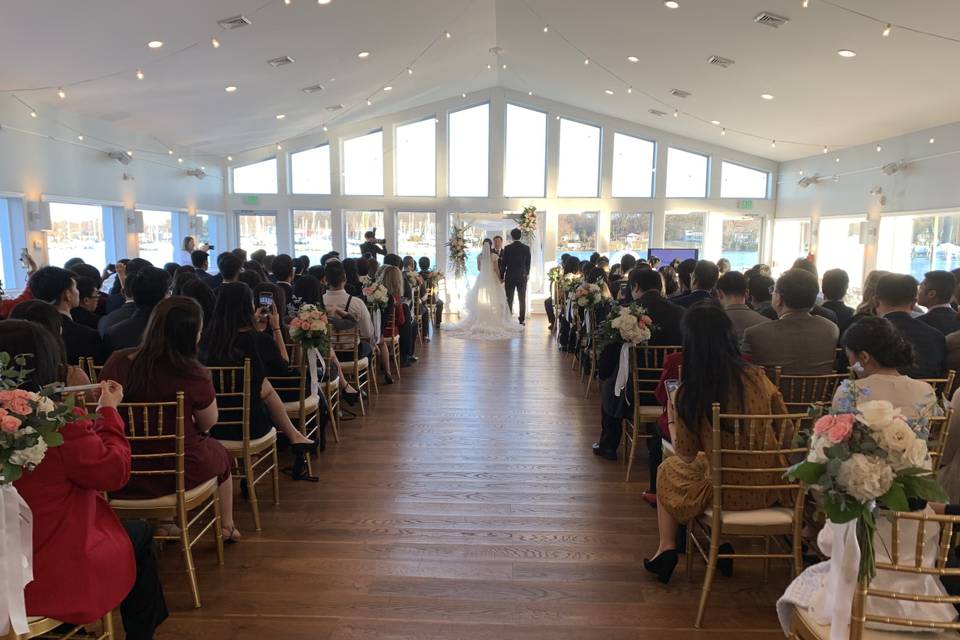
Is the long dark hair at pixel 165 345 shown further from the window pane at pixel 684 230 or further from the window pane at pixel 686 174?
the window pane at pixel 686 174

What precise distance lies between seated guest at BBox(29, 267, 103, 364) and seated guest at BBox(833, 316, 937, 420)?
398cm

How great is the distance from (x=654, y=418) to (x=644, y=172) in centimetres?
1121

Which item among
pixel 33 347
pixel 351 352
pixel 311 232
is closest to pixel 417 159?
pixel 311 232

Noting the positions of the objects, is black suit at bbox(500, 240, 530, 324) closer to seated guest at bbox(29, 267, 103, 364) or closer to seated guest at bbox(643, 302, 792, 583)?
seated guest at bbox(29, 267, 103, 364)

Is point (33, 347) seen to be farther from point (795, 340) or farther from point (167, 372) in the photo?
point (795, 340)

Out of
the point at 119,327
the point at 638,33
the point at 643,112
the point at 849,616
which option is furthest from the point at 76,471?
the point at 643,112

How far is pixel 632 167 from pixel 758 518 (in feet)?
41.9

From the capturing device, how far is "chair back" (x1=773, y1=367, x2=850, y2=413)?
129 inches

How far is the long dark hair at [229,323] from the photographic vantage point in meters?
3.61

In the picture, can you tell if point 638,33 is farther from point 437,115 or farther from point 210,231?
point 210,231

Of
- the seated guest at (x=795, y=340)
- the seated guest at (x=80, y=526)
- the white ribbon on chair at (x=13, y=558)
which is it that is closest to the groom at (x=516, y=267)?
the seated guest at (x=795, y=340)

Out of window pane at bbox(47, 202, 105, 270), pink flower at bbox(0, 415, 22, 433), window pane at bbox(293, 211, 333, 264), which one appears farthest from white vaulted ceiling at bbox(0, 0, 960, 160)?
pink flower at bbox(0, 415, 22, 433)

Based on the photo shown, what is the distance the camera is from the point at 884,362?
100 inches

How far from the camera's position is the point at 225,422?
3.53 metres
